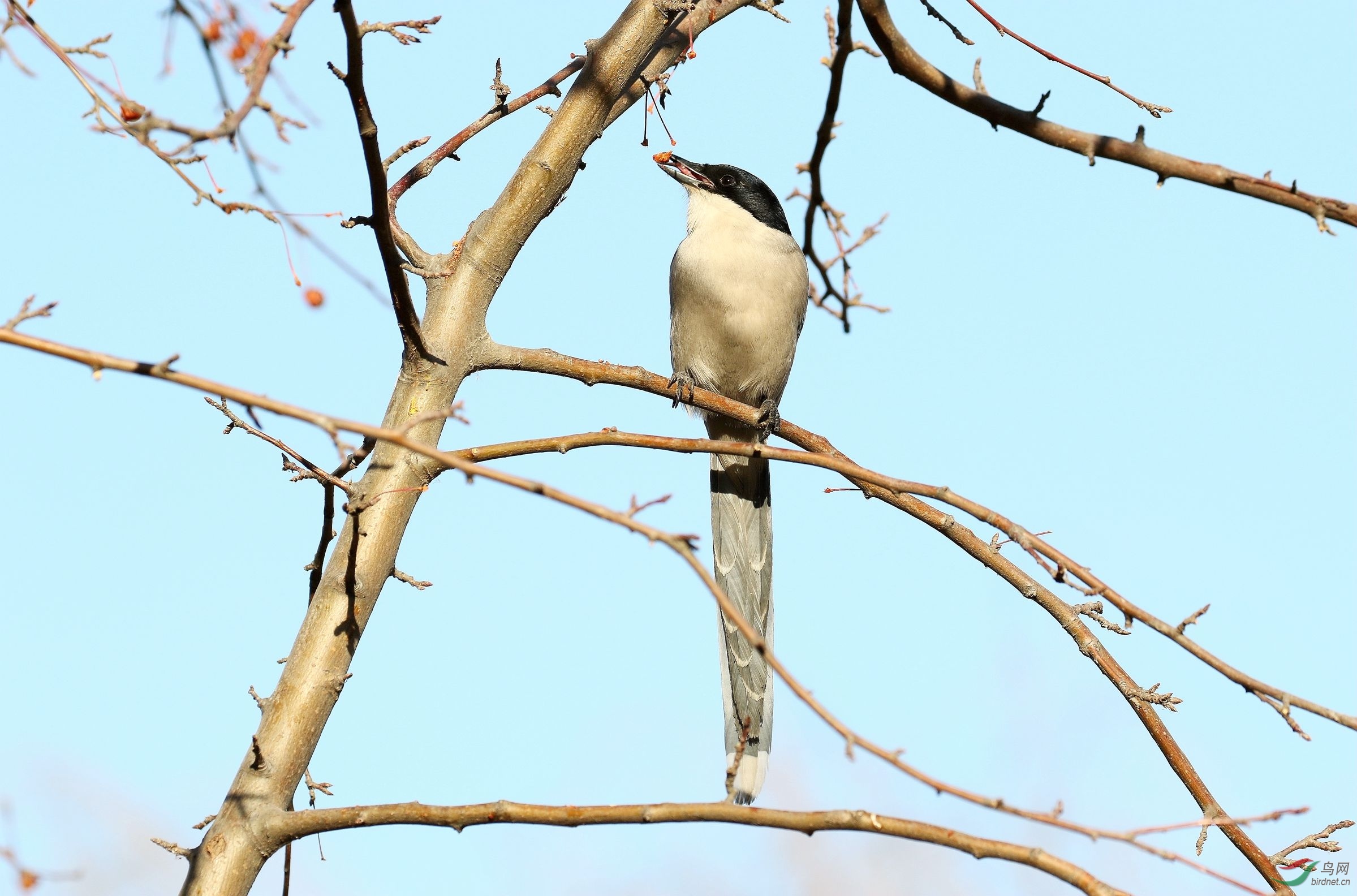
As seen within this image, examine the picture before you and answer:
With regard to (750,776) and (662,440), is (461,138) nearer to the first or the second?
(662,440)

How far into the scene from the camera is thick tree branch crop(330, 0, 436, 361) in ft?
8.05

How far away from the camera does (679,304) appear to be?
589 cm

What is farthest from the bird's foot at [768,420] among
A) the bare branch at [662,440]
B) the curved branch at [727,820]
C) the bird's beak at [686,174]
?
the curved branch at [727,820]

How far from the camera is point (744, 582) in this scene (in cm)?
516

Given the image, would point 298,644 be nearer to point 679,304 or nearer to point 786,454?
point 786,454

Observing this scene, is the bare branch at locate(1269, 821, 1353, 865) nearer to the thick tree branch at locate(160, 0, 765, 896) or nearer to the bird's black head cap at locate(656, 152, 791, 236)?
the thick tree branch at locate(160, 0, 765, 896)

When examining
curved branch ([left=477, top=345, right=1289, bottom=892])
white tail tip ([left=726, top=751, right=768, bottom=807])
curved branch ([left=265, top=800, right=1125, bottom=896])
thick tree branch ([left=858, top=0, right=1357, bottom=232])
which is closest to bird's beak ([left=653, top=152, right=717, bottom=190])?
curved branch ([left=477, top=345, right=1289, bottom=892])

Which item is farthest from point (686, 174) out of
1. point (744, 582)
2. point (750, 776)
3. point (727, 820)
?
point (727, 820)

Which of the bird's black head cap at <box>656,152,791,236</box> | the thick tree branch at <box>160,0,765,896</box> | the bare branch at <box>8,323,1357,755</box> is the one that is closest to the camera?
the bare branch at <box>8,323,1357,755</box>

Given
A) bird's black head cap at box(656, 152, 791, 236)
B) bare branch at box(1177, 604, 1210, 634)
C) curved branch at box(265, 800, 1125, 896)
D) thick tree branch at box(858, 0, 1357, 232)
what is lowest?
curved branch at box(265, 800, 1125, 896)

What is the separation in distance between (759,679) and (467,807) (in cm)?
206

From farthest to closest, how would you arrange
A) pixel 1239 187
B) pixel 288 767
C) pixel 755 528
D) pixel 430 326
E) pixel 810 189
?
pixel 755 528 < pixel 430 326 < pixel 810 189 < pixel 288 767 < pixel 1239 187

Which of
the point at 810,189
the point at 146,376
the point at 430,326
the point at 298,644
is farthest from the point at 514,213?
the point at 146,376

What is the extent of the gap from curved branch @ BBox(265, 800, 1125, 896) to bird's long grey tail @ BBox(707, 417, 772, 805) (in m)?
1.66
